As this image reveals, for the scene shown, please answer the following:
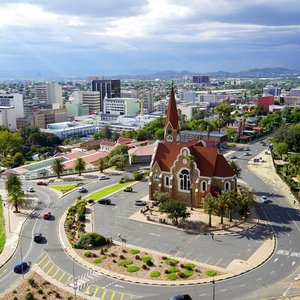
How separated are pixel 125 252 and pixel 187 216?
571 inches

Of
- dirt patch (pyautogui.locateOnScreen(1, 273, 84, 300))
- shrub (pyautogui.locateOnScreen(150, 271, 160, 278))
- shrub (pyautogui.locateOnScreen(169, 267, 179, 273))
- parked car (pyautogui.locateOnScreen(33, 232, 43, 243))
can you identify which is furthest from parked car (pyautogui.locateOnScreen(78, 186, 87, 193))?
shrub (pyautogui.locateOnScreen(169, 267, 179, 273))

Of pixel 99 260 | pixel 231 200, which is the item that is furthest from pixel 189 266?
pixel 231 200

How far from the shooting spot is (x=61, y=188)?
9794cm

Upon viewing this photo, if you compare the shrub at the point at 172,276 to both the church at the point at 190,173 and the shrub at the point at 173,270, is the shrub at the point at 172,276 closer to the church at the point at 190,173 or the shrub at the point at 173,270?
the shrub at the point at 173,270

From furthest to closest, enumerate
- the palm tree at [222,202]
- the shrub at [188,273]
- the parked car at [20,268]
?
the palm tree at [222,202]
the parked car at [20,268]
the shrub at [188,273]

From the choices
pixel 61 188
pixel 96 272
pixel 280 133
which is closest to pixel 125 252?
pixel 96 272

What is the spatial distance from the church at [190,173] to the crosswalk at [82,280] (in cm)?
3058

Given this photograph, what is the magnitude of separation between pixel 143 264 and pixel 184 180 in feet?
88.5

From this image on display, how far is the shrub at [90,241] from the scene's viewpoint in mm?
62219

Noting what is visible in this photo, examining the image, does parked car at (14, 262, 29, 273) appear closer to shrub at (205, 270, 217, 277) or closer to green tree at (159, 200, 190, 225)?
green tree at (159, 200, 190, 225)

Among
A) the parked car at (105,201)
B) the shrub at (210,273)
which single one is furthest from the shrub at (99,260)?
the parked car at (105,201)

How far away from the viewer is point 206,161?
257ft

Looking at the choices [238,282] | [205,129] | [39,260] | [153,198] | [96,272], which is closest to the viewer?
[238,282]

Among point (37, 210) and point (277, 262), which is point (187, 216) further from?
point (37, 210)
